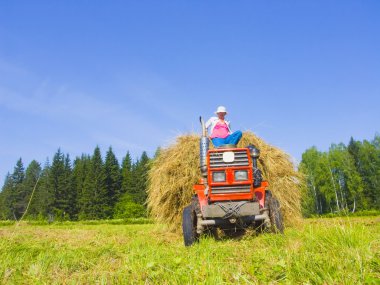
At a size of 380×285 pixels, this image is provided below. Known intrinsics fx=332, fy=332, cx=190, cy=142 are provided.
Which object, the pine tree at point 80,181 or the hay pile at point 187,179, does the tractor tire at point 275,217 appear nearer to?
the hay pile at point 187,179

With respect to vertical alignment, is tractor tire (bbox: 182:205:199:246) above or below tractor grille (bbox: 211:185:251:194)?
below

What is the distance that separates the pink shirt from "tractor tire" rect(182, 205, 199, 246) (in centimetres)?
195

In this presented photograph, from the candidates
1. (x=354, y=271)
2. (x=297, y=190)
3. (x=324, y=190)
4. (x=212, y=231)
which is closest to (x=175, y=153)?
(x=212, y=231)


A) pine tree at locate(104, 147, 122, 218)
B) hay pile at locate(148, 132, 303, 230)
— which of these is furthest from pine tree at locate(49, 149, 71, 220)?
hay pile at locate(148, 132, 303, 230)

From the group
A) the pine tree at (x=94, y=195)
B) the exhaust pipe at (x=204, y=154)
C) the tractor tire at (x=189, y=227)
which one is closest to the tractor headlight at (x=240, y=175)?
the exhaust pipe at (x=204, y=154)

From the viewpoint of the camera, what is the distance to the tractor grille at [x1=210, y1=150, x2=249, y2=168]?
627 cm

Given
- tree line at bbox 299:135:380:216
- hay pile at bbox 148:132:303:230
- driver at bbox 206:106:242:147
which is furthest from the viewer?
tree line at bbox 299:135:380:216

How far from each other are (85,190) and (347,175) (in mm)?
48926

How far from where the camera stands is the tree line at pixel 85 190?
64.8 m

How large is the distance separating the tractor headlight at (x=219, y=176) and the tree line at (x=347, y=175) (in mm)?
49112

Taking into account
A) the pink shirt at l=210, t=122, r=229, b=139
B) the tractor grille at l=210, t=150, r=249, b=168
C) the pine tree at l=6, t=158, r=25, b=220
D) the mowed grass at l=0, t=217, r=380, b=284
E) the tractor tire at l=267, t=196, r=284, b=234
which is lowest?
the mowed grass at l=0, t=217, r=380, b=284

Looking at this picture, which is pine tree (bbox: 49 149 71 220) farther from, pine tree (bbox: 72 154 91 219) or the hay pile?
the hay pile

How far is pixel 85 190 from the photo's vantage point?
6606cm

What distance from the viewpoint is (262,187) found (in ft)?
21.4
